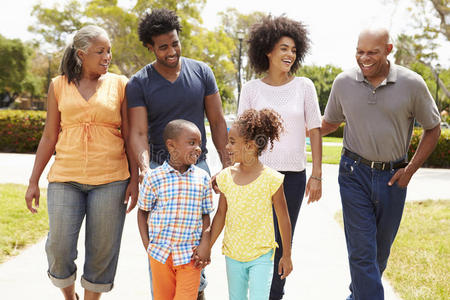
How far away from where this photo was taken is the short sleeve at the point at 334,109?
3307 mm

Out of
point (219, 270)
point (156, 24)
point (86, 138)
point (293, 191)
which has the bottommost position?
point (219, 270)

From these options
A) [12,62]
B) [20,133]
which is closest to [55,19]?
[12,62]

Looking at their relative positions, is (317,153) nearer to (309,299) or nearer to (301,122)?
(301,122)

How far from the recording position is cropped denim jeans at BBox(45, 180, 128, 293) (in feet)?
9.52

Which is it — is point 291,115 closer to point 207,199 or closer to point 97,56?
point 207,199

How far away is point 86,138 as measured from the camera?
291cm

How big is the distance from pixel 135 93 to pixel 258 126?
0.91 meters

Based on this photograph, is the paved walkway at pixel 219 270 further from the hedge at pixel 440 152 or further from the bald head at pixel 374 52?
the hedge at pixel 440 152

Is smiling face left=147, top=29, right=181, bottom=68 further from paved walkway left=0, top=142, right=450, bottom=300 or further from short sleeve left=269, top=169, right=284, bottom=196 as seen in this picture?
paved walkway left=0, top=142, right=450, bottom=300

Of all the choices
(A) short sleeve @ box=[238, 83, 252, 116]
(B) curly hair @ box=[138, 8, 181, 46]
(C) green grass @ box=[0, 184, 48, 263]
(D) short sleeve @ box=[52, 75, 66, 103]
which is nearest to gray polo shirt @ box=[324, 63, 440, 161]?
(A) short sleeve @ box=[238, 83, 252, 116]

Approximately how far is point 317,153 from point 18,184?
22.6ft

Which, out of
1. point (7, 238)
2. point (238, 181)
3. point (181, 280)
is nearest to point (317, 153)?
point (238, 181)

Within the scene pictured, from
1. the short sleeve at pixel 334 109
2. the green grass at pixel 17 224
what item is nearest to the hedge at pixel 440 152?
the green grass at pixel 17 224

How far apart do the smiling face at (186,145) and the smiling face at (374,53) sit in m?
1.28
